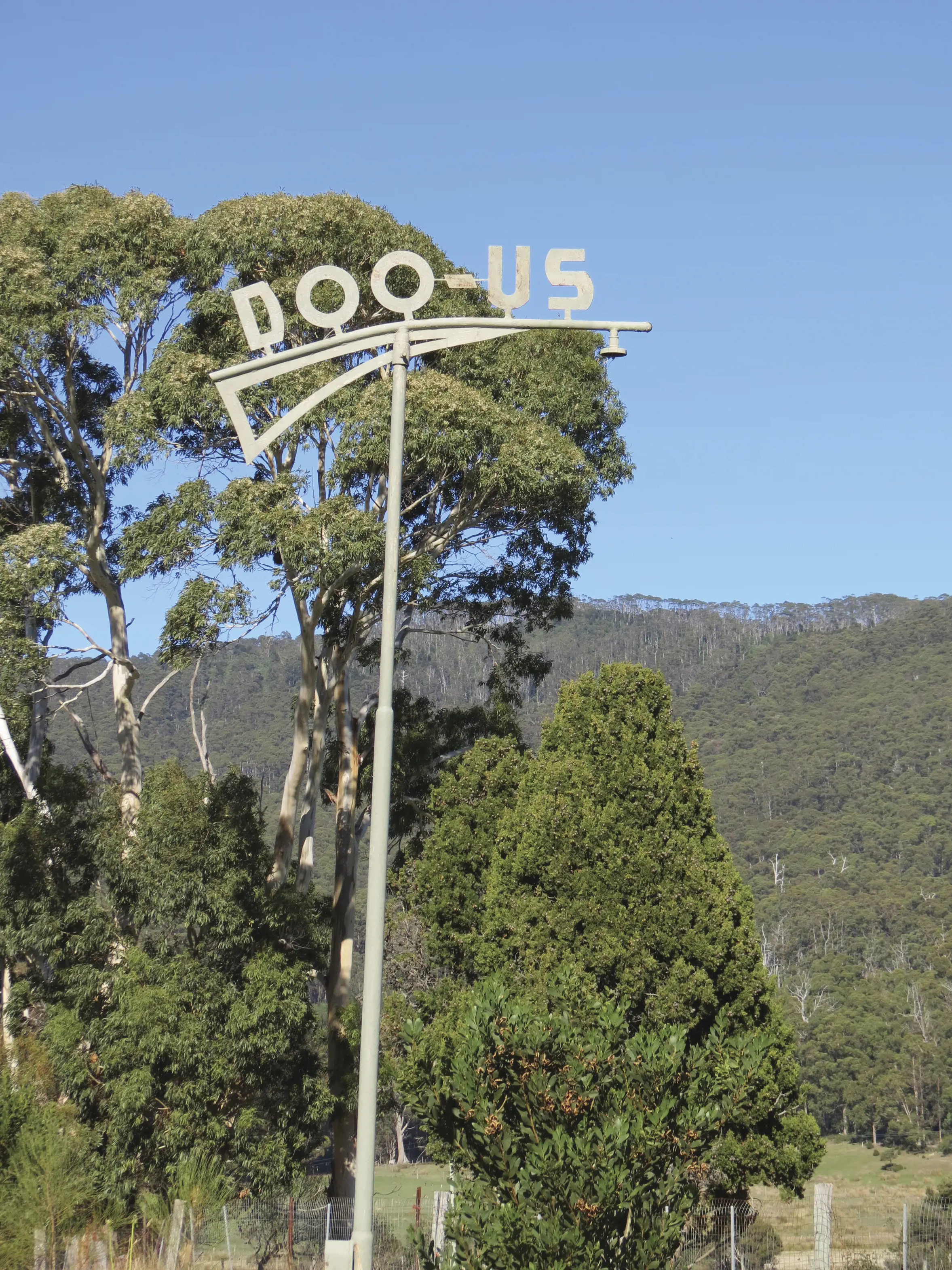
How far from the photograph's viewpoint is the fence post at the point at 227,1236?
611 inches

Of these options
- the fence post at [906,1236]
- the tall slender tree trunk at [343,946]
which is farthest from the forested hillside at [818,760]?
the fence post at [906,1236]

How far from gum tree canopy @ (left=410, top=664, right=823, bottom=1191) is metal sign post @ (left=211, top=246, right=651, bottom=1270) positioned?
9273 mm

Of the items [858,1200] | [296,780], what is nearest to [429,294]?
[296,780]

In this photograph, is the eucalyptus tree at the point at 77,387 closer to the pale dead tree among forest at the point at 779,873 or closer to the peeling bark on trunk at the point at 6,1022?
the peeling bark on trunk at the point at 6,1022

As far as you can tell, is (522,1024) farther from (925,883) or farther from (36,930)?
(925,883)

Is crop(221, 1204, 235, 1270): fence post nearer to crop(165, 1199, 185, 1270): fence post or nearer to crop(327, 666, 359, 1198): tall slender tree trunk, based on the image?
crop(165, 1199, 185, 1270): fence post

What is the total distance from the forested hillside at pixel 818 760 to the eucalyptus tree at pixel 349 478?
240 inches

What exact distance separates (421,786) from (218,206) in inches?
393

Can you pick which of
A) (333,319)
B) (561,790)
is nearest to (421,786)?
(561,790)

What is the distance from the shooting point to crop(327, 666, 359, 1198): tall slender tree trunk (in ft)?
72.2

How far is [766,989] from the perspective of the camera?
61.2 ft

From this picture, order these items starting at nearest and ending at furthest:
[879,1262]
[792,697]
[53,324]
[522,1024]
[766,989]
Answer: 1. [522,1024]
2. [879,1262]
3. [766,989]
4. [53,324]
5. [792,697]

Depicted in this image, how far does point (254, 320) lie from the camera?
1029 cm

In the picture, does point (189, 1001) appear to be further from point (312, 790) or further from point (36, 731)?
point (36, 731)
